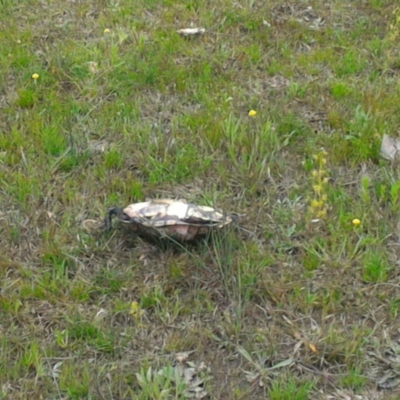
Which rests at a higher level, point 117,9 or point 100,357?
point 117,9

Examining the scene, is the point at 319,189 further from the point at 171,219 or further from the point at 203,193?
the point at 171,219

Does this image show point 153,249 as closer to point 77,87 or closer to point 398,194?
point 398,194

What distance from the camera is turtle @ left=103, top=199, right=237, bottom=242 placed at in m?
3.34

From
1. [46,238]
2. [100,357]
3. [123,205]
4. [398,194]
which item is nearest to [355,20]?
[398,194]

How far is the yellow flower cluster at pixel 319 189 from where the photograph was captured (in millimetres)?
3467

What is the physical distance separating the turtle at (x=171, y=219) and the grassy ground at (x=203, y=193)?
0.27 feet

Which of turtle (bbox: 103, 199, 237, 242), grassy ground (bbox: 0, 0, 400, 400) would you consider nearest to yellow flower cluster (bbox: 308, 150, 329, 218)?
grassy ground (bbox: 0, 0, 400, 400)

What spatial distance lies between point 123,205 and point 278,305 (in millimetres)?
1007

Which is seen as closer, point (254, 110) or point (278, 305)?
point (278, 305)

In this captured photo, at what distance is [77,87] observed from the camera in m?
4.53

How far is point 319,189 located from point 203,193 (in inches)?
24.0

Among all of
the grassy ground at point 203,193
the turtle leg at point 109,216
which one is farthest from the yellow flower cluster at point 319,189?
the turtle leg at point 109,216

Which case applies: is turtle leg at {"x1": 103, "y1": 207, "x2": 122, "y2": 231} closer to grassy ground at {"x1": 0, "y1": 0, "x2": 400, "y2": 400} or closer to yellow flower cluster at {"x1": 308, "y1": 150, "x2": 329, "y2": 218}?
grassy ground at {"x1": 0, "y1": 0, "x2": 400, "y2": 400}

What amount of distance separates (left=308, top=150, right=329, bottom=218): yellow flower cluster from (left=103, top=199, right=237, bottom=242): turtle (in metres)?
0.40
